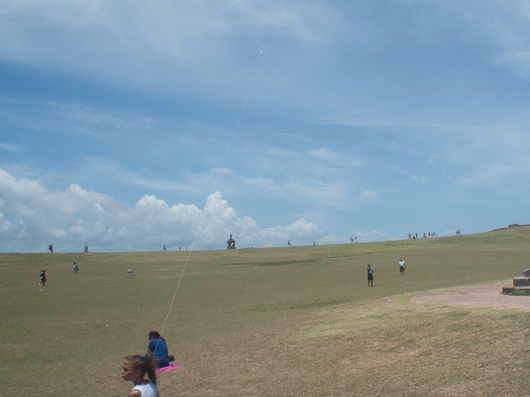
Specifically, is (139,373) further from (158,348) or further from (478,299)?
(478,299)

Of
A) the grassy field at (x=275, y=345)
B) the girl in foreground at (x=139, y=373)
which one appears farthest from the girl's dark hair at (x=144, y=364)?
the grassy field at (x=275, y=345)

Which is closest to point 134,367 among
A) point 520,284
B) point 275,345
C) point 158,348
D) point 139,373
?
point 139,373

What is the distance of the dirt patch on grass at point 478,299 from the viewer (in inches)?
613

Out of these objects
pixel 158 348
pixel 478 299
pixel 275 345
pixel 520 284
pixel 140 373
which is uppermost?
pixel 140 373

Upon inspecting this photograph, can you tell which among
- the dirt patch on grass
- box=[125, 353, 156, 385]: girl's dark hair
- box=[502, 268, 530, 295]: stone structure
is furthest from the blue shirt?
box=[502, 268, 530, 295]: stone structure

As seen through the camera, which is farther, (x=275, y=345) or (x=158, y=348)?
(x=275, y=345)

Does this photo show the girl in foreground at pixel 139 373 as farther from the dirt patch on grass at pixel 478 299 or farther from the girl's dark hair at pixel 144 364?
the dirt patch on grass at pixel 478 299

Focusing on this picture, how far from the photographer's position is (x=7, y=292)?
122 feet

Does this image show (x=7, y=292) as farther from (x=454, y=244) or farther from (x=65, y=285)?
(x=454, y=244)

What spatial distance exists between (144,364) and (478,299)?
1567 cm

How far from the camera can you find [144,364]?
18.8 feet

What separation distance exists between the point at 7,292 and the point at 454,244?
2934 inches

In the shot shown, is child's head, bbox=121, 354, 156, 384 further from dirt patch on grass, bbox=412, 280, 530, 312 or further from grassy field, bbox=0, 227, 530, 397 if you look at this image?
dirt patch on grass, bbox=412, 280, 530, 312

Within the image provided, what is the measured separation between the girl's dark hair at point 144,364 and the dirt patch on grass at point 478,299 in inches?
481
